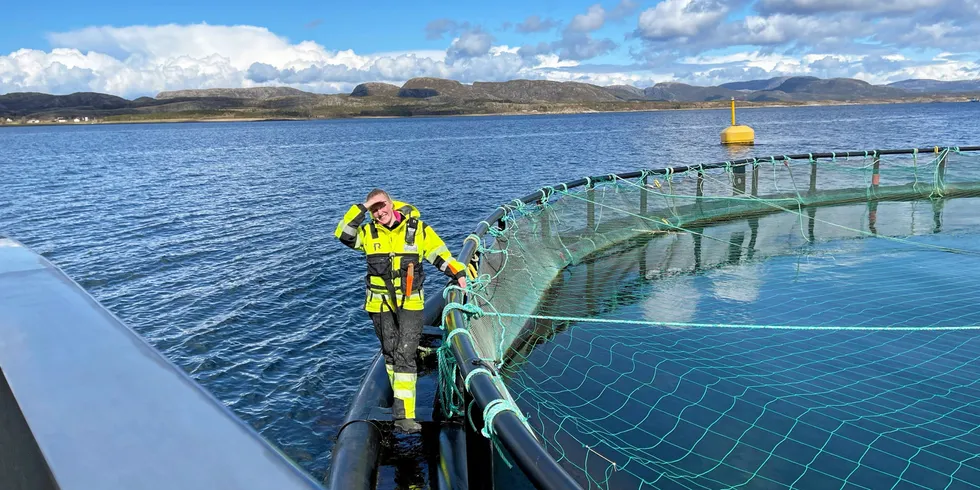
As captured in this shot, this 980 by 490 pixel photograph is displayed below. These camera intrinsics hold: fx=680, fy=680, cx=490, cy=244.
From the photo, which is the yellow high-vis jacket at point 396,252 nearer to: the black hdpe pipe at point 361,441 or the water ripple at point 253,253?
the black hdpe pipe at point 361,441

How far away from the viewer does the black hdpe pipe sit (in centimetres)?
509

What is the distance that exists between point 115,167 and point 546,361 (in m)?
59.9

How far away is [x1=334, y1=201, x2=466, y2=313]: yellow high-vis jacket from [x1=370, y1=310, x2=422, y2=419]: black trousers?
4.5 inches

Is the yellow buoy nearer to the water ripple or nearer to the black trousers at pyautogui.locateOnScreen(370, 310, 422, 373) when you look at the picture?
the water ripple

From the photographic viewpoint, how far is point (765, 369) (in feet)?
25.6

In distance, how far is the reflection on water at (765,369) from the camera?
6035 mm

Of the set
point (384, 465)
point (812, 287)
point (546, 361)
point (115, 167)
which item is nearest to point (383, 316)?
point (384, 465)

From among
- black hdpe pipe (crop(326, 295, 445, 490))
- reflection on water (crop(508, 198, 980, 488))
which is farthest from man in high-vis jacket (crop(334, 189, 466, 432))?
reflection on water (crop(508, 198, 980, 488))

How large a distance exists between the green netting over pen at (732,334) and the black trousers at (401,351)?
2.27ft

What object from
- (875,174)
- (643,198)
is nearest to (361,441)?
(643,198)

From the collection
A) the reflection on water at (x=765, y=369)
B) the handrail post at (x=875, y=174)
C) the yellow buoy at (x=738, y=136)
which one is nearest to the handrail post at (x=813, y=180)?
the handrail post at (x=875, y=174)

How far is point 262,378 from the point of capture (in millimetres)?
11656

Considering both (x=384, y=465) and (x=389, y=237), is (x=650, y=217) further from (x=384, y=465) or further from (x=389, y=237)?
(x=384, y=465)

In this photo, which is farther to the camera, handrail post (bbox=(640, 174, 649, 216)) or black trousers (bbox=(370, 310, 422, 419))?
handrail post (bbox=(640, 174, 649, 216))
